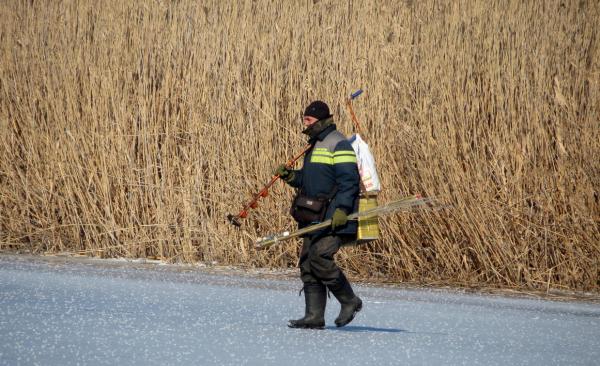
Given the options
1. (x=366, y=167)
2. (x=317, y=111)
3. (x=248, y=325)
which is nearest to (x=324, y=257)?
(x=248, y=325)

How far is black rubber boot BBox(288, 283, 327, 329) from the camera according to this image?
24.9 ft

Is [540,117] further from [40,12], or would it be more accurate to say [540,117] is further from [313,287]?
[40,12]

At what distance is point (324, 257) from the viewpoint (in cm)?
758

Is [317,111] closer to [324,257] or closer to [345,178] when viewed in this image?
[345,178]

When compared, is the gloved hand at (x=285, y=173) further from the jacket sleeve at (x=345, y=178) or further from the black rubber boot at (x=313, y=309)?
the black rubber boot at (x=313, y=309)

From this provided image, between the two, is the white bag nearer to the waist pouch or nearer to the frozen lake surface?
the waist pouch

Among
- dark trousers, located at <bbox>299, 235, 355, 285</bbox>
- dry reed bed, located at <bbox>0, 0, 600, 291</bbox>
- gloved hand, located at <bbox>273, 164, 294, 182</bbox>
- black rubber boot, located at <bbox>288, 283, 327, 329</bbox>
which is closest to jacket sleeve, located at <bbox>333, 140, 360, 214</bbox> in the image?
dark trousers, located at <bbox>299, 235, 355, 285</bbox>

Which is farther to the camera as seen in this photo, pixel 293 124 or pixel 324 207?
pixel 293 124

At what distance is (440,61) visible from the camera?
1123cm

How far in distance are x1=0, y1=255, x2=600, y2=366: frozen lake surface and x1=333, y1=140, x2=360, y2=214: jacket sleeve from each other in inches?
30.8

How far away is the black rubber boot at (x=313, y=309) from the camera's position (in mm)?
7582

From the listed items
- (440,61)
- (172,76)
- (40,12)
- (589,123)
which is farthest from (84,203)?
(589,123)

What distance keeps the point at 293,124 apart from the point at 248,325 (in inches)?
163

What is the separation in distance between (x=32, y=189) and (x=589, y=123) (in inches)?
210
